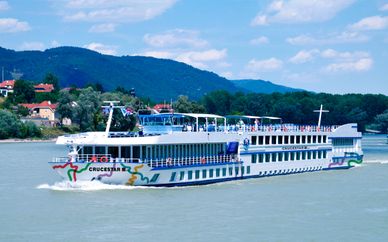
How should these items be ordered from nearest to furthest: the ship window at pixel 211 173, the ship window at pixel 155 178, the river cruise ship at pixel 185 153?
the river cruise ship at pixel 185 153
the ship window at pixel 155 178
the ship window at pixel 211 173

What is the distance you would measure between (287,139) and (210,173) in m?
10.5

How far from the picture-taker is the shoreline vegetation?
114 meters

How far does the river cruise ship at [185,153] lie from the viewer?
3994 cm

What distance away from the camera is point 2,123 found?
372ft

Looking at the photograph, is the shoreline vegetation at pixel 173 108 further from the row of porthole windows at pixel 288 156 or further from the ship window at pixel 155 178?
the ship window at pixel 155 178

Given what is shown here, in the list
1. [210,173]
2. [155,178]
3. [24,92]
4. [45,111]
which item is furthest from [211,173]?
[24,92]

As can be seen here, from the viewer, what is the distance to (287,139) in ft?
176

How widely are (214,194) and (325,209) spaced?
678cm

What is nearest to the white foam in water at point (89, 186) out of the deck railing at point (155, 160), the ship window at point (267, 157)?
the deck railing at point (155, 160)

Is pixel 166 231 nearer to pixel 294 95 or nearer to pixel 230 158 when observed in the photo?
pixel 230 158

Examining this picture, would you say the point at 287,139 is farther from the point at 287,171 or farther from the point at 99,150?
the point at 99,150

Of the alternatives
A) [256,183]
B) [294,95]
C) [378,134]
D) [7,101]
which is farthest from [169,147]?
[294,95]

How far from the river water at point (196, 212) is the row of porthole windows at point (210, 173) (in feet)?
2.79

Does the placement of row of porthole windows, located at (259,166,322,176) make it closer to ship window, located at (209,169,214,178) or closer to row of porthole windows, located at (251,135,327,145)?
row of porthole windows, located at (251,135,327,145)
